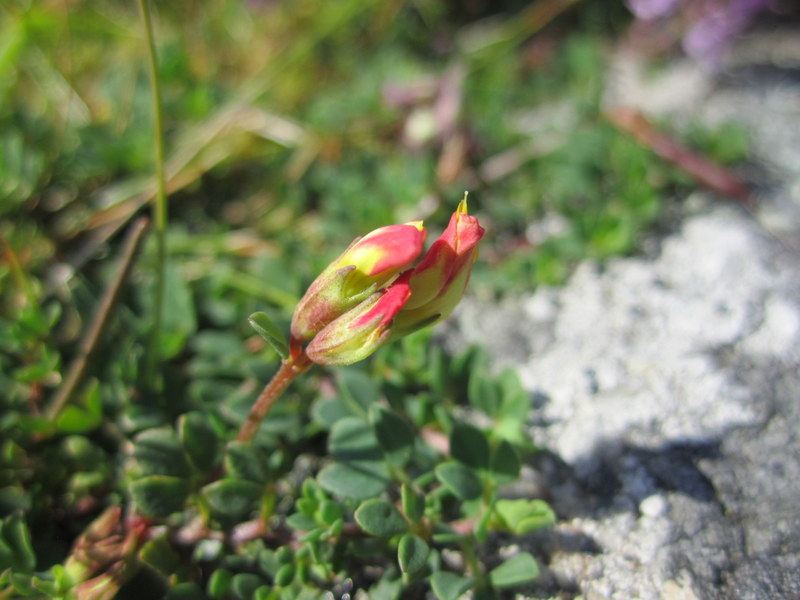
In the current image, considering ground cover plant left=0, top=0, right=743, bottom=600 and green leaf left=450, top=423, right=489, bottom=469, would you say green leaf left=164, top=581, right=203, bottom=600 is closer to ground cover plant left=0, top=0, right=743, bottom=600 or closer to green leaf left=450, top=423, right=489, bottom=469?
ground cover plant left=0, top=0, right=743, bottom=600

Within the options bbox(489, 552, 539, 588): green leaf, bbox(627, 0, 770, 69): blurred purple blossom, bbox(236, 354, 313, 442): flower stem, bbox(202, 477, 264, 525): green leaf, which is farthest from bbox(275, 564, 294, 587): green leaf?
bbox(627, 0, 770, 69): blurred purple blossom

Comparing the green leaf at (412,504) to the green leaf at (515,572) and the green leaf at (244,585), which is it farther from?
the green leaf at (244,585)

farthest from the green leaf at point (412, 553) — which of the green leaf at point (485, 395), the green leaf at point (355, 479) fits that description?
the green leaf at point (485, 395)

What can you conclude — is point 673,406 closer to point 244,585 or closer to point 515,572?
point 515,572

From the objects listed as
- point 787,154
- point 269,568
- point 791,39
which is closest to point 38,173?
point 269,568

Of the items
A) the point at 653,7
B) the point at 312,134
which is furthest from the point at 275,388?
the point at 653,7
